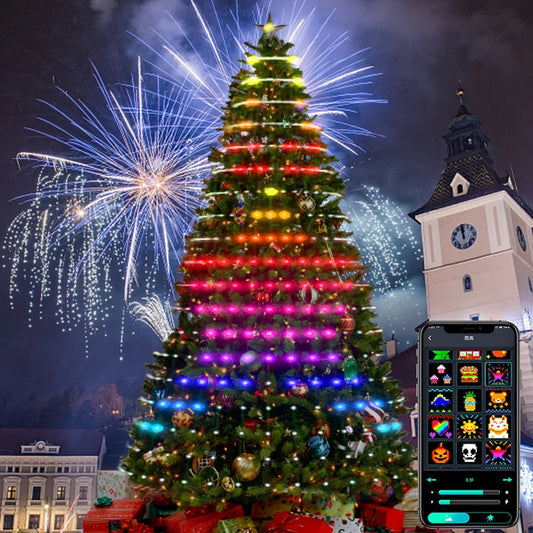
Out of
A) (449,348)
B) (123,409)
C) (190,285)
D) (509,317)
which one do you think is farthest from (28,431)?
(449,348)

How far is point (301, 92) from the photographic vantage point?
638cm

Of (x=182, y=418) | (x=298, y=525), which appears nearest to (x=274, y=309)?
(x=182, y=418)

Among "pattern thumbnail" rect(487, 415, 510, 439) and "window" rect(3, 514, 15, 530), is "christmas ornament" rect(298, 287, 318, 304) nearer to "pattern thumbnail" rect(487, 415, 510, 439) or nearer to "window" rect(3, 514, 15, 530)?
"pattern thumbnail" rect(487, 415, 510, 439)

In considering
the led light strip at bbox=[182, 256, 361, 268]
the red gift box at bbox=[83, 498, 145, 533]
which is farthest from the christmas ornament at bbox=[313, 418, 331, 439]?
the red gift box at bbox=[83, 498, 145, 533]

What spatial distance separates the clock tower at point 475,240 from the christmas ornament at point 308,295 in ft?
65.1

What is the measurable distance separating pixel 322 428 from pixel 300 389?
37cm

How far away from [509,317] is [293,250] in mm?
20710

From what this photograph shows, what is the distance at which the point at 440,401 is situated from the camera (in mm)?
1966

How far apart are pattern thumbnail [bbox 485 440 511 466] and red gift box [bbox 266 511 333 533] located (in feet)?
8.89

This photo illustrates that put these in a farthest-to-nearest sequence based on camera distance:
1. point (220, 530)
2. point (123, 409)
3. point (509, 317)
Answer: point (123, 409), point (509, 317), point (220, 530)

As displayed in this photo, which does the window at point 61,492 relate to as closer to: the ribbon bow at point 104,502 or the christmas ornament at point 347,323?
the ribbon bow at point 104,502

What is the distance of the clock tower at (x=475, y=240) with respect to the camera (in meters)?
24.4

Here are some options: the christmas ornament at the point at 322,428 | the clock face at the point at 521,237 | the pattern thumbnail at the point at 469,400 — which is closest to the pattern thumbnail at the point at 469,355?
the pattern thumbnail at the point at 469,400

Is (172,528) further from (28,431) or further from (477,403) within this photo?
(28,431)
